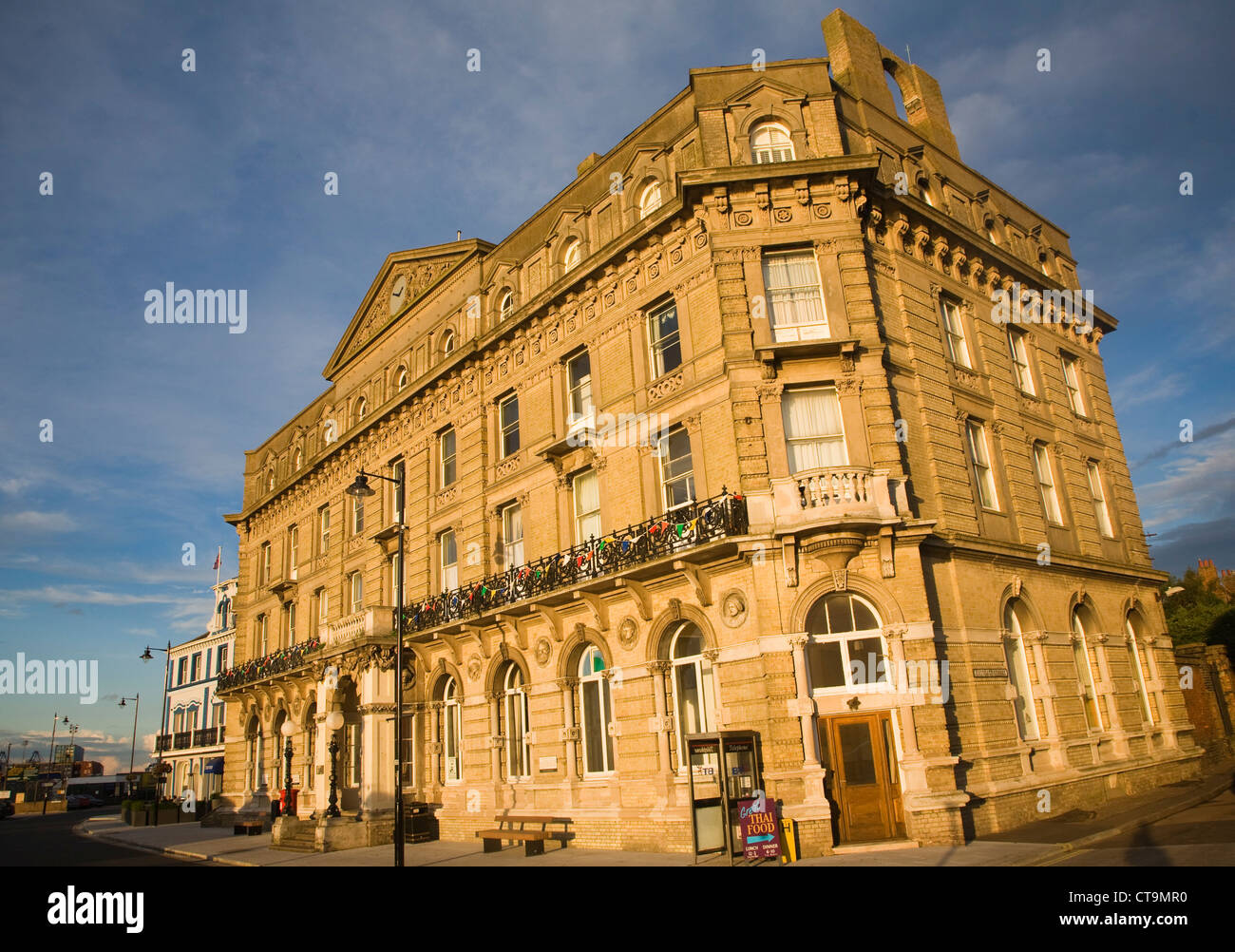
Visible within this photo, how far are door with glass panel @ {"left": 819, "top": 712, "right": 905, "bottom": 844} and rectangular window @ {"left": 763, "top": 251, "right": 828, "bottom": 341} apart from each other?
27.4 ft

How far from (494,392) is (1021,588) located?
15469 millimetres

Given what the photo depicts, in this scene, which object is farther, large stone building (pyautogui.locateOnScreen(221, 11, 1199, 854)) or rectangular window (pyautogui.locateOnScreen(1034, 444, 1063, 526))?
rectangular window (pyautogui.locateOnScreen(1034, 444, 1063, 526))

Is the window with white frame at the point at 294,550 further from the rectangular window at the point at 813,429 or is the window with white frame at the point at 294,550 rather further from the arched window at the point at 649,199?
the rectangular window at the point at 813,429

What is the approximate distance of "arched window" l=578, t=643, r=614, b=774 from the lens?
65.6ft

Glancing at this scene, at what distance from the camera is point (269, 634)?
37469mm

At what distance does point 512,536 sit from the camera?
2405 cm

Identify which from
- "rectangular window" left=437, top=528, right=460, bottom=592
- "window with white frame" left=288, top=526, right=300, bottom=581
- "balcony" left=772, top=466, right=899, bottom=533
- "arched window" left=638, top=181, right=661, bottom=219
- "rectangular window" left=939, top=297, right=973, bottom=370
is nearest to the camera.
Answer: "balcony" left=772, top=466, right=899, bottom=533

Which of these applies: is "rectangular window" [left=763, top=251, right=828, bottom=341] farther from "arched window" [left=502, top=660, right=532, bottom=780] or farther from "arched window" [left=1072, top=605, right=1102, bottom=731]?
"arched window" [left=502, top=660, right=532, bottom=780]

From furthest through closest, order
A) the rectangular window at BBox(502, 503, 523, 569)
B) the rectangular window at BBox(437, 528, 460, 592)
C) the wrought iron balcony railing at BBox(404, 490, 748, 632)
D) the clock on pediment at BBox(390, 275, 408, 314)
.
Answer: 1. the clock on pediment at BBox(390, 275, 408, 314)
2. the rectangular window at BBox(437, 528, 460, 592)
3. the rectangular window at BBox(502, 503, 523, 569)
4. the wrought iron balcony railing at BBox(404, 490, 748, 632)

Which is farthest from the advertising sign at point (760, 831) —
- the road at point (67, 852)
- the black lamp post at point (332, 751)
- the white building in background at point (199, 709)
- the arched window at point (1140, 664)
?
the white building in background at point (199, 709)

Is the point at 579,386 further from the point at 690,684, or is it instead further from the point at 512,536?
the point at 690,684

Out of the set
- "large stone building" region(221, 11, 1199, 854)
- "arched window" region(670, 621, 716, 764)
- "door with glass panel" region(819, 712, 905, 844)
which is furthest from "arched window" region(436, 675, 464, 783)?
"door with glass panel" region(819, 712, 905, 844)

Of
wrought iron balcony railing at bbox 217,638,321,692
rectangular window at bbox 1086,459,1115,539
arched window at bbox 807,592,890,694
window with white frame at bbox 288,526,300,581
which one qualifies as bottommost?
arched window at bbox 807,592,890,694
